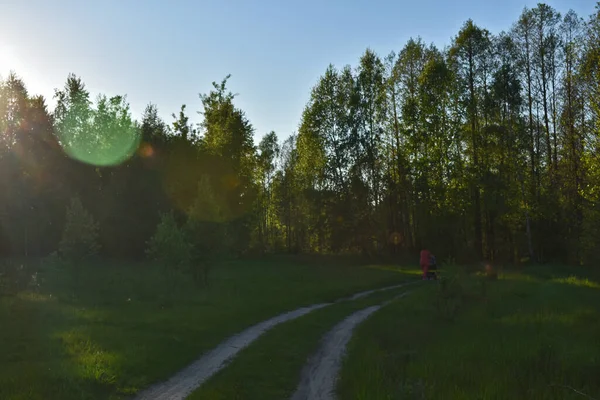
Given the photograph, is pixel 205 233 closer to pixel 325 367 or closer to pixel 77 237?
pixel 77 237

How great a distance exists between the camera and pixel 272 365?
13656 mm

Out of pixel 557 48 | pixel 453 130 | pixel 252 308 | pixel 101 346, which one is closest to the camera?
pixel 101 346

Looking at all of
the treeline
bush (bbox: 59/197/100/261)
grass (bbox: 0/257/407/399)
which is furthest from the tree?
bush (bbox: 59/197/100/261)

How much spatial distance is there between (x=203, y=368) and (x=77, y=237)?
22242mm

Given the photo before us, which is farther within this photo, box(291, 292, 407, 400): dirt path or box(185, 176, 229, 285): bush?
box(185, 176, 229, 285): bush

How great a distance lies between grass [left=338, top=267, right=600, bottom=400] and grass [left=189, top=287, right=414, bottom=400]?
1276 mm

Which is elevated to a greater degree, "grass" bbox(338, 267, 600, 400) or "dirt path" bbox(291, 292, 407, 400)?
"grass" bbox(338, 267, 600, 400)

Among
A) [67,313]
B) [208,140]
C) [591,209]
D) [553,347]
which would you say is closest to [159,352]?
[67,313]

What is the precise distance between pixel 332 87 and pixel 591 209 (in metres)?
34.0

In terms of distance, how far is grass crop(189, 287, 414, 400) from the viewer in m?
11.1

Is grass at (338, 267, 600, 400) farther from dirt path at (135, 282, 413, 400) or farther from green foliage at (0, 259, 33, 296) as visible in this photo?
green foliage at (0, 259, 33, 296)

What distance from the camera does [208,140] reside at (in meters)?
72.6

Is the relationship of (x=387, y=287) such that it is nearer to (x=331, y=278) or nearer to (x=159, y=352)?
(x=331, y=278)

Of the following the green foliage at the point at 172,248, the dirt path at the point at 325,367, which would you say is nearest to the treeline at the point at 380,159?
the green foliage at the point at 172,248
